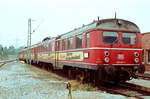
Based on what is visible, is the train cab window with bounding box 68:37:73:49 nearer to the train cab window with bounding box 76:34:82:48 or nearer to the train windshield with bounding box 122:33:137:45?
the train cab window with bounding box 76:34:82:48

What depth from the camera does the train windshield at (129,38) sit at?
33.8 ft

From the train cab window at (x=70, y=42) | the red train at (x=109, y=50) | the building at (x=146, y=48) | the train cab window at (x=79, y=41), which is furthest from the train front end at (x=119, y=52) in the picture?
the building at (x=146, y=48)

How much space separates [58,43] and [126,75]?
6.76m

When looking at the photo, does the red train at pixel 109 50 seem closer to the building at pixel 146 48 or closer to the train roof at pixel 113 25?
the train roof at pixel 113 25

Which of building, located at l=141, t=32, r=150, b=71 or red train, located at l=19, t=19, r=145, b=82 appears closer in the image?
red train, located at l=19, t=19, r=145, b=82

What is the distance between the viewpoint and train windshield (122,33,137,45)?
10290 millimetres

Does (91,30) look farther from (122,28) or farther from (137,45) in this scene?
(137,45)

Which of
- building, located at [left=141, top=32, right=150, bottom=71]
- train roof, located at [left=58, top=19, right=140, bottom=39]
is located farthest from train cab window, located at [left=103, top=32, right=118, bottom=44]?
building, located at [left=141, top=32, right=150, bottom=71]

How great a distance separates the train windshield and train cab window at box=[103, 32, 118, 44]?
46 cm

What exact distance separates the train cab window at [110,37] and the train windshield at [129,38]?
46cm

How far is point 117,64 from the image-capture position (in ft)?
32.0

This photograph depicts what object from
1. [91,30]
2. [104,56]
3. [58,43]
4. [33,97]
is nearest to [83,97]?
[33,97]

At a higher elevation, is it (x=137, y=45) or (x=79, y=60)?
(x=137, y=45)

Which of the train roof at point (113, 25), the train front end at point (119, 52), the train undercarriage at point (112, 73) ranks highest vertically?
the train roof at point (113, 25)
